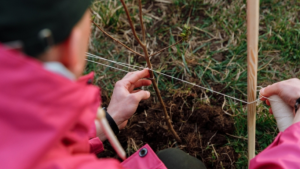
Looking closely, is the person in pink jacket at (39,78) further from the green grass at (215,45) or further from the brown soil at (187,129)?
the green grass at (215,45)

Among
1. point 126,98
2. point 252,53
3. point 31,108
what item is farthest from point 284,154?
point 31,108

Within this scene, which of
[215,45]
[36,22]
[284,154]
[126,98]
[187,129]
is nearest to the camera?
[36,22]

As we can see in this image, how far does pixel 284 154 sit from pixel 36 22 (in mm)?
834

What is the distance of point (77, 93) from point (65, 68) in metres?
0.06

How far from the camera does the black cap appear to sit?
44 centimetres

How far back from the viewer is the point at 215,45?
1821 millimetres

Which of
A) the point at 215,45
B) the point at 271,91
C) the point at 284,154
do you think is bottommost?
the point at 284,154

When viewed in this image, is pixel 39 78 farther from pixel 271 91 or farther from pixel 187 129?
pixel 187 129

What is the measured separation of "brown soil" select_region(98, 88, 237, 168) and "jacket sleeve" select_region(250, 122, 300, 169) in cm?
56

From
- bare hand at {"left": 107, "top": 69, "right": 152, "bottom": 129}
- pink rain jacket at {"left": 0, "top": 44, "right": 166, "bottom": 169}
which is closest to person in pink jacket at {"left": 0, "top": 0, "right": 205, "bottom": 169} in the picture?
pink rain jacket at {"left": 0, "top": 44, "right": 166, "bottom": 169}

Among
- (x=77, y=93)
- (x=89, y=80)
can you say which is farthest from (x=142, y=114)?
(x=77, y=93)

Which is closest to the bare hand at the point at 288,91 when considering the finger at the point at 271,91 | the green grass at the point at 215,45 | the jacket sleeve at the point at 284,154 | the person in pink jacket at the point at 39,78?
the finger at the point at 271,91

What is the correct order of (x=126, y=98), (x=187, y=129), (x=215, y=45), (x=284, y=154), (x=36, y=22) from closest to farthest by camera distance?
(x=36, y=22) < (x=284, y=154) < (x=126, y=98) < (x=187, y=129) < (x=215, y=45)

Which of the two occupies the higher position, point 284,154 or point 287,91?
point 287,91
